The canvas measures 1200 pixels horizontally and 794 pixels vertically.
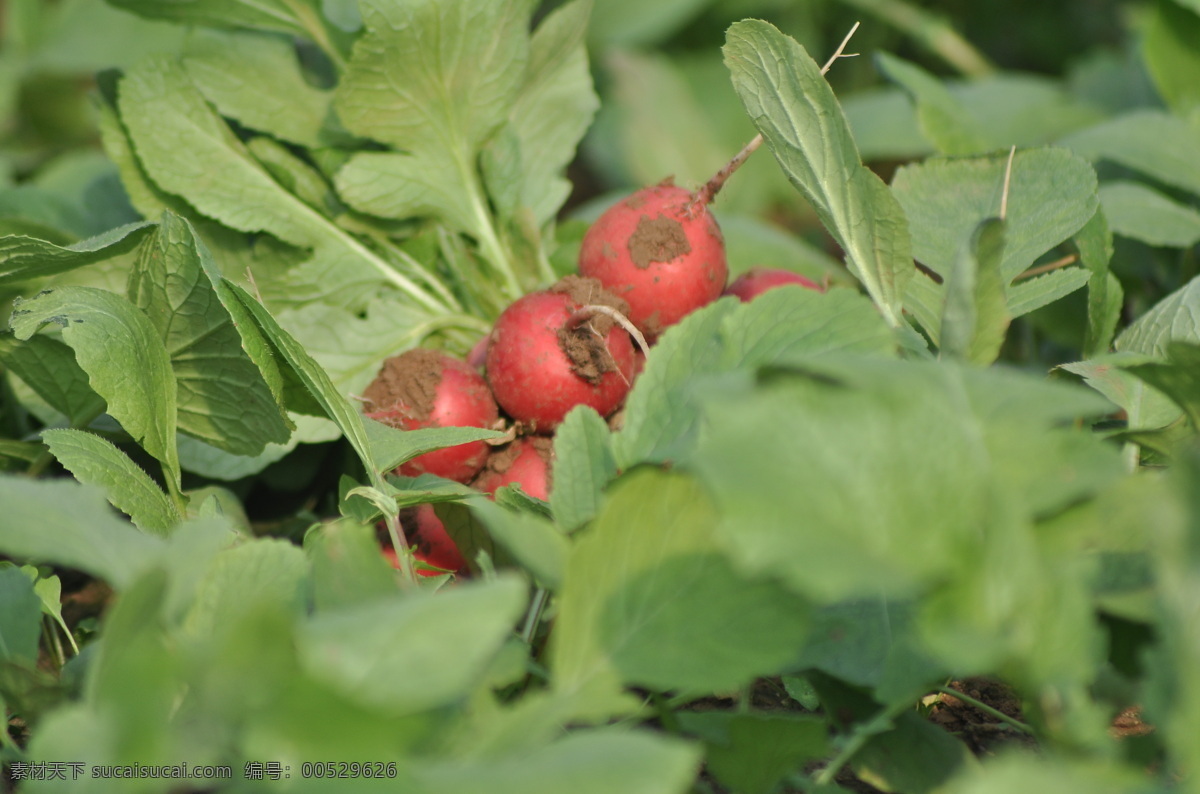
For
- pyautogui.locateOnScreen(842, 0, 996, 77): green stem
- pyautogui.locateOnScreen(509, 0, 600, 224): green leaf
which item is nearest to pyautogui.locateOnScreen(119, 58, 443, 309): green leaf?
pyautogui.locateOnScreen(509, 0, 600, 224): green leaf

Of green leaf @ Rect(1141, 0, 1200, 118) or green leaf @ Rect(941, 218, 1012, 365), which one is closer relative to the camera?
green leaf @ Rect(941, 218, 1012, 365)

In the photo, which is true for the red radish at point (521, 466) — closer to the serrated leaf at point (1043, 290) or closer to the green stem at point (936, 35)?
the serrated leaf at point (1043, 290)

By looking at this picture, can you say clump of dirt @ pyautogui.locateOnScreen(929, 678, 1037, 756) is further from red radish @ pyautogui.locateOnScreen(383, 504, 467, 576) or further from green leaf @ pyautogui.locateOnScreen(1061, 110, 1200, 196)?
green leaf @ pyautogui.locateOnScreen(1061, 110, 1200, 196)

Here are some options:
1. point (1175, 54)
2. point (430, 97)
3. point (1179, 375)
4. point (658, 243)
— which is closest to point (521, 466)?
point (658, 243)

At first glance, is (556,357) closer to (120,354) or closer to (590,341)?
(590,341)

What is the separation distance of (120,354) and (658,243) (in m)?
0.33

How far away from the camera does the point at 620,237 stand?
68 centimetres

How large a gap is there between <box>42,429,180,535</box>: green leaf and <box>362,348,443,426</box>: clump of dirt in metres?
0.15

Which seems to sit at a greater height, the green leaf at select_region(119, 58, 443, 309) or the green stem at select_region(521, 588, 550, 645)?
the green leaf at select_region(119, 58, 443, 309)

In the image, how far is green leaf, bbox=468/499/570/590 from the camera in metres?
0.36

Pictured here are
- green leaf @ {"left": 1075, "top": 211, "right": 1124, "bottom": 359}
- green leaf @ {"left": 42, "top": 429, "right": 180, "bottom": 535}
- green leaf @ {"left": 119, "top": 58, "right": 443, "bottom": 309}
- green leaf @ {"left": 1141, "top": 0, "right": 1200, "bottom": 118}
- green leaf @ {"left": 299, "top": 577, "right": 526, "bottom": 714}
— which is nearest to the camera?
green leaf @ {"left": 299, "top": 577, "right": 526, "bottom": 714}

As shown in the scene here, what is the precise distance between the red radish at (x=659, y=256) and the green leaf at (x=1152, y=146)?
1.21 feet

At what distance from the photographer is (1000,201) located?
0.57 metres

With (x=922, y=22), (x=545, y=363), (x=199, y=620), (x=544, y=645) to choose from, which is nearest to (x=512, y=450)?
(x=545, y=363)
